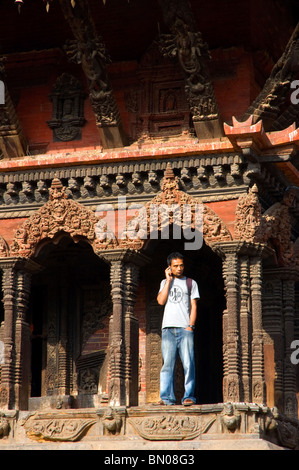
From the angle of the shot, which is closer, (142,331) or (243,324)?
(243,324)

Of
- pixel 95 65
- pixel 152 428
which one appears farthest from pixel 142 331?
pixel 95 65

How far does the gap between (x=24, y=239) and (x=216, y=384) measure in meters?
4.47

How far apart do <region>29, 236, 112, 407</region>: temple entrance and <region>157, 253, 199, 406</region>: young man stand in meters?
2.25

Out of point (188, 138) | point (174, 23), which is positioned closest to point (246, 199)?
point (188, 138)

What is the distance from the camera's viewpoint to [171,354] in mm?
20562

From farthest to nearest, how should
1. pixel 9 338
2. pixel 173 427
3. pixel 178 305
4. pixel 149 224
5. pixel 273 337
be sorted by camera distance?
pixel 273 337, pixel 9 338, pixel 149 224, pixel 178 305, pixel 173 427

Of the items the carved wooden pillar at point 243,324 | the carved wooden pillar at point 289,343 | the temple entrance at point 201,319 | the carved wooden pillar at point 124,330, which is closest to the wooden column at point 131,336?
the carved wooden pillar at point 124,330

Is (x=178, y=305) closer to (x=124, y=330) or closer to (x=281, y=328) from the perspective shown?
(x=124, y=330)

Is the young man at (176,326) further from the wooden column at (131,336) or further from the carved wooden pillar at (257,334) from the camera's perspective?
the carved wooden pillar at (257,334)

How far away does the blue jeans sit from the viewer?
20.5m

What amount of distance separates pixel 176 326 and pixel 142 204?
205cm

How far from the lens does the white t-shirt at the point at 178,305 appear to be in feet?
67.4

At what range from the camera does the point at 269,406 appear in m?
21.0

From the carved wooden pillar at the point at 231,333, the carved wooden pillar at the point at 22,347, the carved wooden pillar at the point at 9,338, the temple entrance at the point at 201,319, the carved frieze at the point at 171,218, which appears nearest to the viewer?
the carved wooden pillar at the point at 231,333
